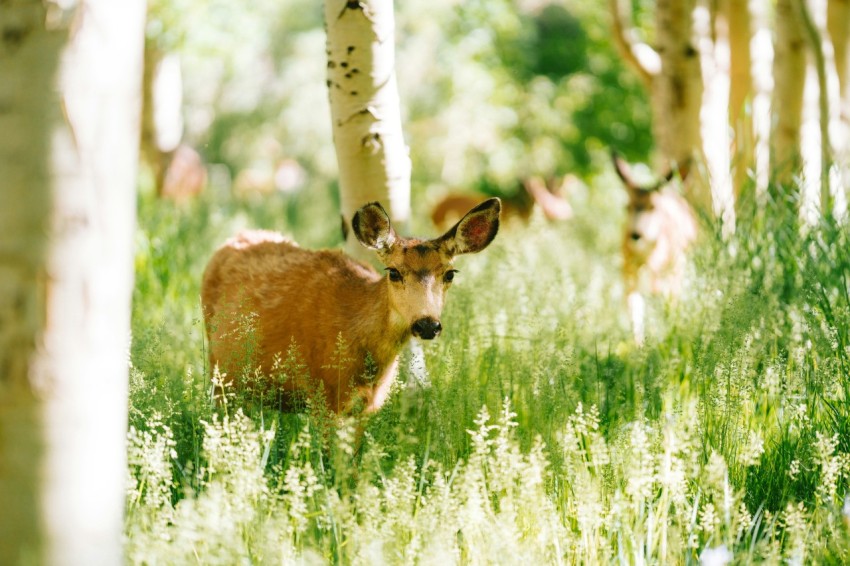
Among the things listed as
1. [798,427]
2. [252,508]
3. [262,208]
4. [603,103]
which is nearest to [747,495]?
[798,427]

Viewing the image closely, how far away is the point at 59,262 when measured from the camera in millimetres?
2674

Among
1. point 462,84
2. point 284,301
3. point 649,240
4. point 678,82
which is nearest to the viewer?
point 284,301

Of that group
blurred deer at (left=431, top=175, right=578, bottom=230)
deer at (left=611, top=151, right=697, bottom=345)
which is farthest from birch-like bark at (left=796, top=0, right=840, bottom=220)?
blurred deer at (left=431, top=175, right=578, bottom=230)

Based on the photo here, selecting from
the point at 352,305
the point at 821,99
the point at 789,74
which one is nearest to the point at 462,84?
the point at 789,74

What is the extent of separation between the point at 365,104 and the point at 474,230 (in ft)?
3.14

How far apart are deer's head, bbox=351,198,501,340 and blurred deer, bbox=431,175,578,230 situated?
9419 millimetres

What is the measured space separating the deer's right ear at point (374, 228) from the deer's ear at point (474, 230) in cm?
27

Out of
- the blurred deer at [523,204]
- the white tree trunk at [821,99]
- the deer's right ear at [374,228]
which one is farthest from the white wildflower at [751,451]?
the blurred deer at [523,204]

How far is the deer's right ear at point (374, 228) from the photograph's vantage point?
511 centimetres

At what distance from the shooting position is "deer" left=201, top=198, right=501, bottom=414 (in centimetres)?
508

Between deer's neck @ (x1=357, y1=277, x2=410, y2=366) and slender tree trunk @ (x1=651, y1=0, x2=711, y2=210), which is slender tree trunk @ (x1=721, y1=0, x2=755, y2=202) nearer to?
slender tree trunk @ (x1=651, y1=0, x2=711, y2=210)

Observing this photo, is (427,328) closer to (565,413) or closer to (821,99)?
(565,413)

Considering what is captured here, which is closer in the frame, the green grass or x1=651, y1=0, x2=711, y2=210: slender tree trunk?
the green grass

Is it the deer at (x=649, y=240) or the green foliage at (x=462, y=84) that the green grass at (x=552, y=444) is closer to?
the deer at (x=649, y=240)
